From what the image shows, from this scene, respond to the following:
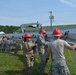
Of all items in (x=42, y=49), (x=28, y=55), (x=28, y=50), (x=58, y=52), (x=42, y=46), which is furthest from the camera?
(x=42, y=49)

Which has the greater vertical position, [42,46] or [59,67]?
[59,67]

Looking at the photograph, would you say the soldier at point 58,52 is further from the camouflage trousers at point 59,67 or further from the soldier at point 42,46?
the soldier at point 42,46

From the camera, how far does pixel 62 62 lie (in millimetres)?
9148

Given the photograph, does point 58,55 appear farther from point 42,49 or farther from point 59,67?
point 42,49

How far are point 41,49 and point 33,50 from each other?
70.5 inches

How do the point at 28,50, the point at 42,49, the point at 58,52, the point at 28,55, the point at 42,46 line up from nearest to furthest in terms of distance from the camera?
1. the point at 58,52
2. the point at 28,50
3. the point at 28,55
4. the point at 42,46
5. the point at 42,49

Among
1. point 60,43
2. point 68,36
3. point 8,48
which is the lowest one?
point 8,48

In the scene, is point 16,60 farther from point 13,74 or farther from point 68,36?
point 68,36

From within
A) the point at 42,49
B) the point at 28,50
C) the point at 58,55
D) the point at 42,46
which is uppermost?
the point at 58,55

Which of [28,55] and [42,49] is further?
[42,49]

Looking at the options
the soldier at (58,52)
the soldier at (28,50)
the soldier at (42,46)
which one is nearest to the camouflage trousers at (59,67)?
the soldier at (58,52)

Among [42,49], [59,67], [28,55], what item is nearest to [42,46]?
[42,49]

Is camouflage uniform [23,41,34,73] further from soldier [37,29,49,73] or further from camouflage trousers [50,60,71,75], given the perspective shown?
camouflage trousers [50,60,71,75]

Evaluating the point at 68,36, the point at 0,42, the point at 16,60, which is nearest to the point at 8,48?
the point at 0,42
